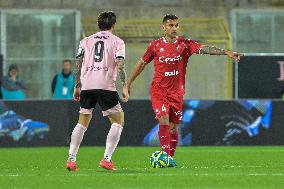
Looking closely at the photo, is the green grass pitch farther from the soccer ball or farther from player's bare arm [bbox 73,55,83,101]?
player's bare arm [bbox 73,55,83,101]

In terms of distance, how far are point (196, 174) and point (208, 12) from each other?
1914 centimetres

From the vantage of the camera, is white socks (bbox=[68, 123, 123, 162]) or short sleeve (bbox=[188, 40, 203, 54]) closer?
white socks (bbox=[68, 123, 123, 162])

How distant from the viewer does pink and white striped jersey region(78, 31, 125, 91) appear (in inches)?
551

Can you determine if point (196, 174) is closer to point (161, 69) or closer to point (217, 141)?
point (161, 69)

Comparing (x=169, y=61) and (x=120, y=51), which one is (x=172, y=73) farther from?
(x=120, y=51)

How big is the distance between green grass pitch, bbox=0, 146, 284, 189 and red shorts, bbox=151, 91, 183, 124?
0.68m

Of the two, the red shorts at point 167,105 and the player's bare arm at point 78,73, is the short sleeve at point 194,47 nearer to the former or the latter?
the red shorts at point 167,105

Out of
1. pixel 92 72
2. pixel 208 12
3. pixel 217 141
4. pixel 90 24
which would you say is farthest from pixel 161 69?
pixel 208 12

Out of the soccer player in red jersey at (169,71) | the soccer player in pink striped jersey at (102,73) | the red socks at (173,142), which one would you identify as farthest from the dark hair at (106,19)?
the red socks at (173,142)

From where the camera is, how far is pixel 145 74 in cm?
2655

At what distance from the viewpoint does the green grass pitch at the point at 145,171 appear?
12.1 meters

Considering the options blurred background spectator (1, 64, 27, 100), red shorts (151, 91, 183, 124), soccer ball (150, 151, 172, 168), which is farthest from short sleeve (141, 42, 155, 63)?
blurred background spectator (1, 64, 27, 100)

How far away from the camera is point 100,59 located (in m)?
14.0

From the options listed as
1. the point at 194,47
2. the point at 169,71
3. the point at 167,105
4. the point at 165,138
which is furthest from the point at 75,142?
the point at 194,47
